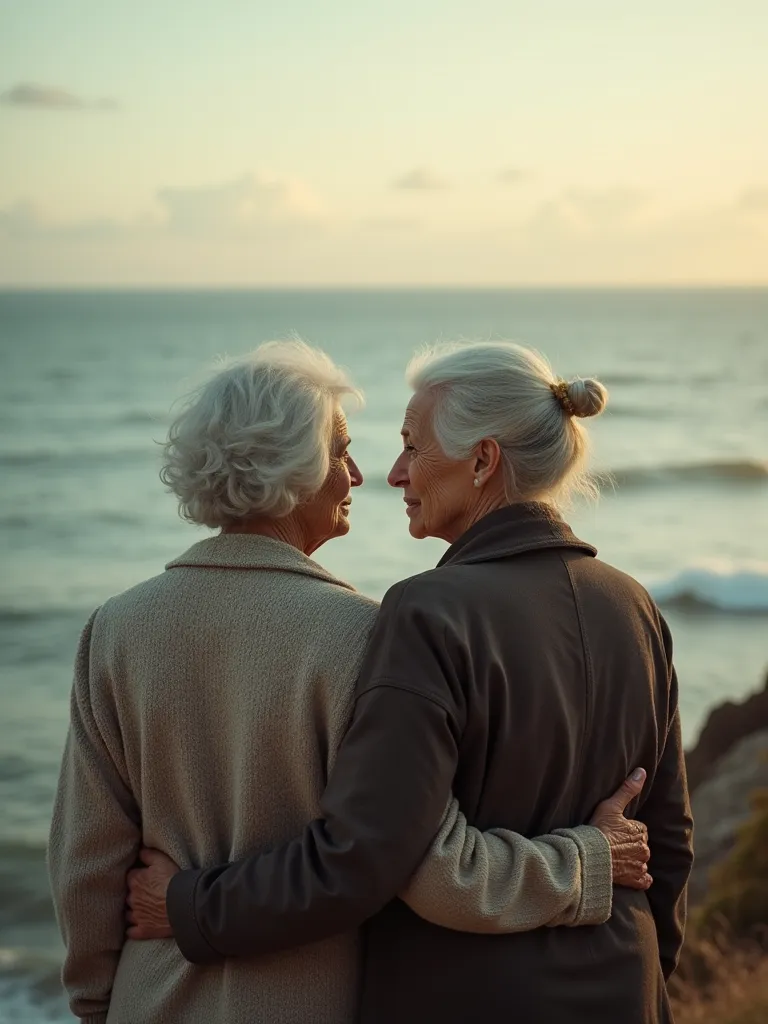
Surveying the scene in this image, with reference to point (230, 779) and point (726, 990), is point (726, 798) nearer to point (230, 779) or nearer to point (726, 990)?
point (726, 990)

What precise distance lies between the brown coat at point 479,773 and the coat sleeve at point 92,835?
182 mm

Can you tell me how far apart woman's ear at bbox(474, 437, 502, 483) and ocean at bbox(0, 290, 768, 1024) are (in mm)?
281

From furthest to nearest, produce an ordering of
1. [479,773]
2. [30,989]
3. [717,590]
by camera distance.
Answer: [717,590]
[30,989]
[479,773]

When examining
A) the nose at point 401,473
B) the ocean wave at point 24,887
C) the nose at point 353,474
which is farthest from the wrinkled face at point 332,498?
the ocean wave at point 24,887

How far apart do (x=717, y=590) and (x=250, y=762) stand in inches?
549

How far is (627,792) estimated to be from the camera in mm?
2145

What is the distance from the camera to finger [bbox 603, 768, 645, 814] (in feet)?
6.96

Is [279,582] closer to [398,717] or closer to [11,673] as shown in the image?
[398,717]

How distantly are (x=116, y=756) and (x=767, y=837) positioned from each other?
338 cm

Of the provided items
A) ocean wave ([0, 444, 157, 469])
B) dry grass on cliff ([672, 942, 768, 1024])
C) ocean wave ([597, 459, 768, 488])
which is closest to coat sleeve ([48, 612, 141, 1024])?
dry grass on cliff ([672, 942, 768, 1024])

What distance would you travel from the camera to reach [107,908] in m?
2.17

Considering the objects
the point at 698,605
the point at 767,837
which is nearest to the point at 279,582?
the point at 767,837

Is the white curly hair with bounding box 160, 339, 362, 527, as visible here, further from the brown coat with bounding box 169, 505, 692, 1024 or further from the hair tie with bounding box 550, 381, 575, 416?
the hair tie with bounding box 550, 381, 575, 416

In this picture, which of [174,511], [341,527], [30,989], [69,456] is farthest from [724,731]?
[69,456]
